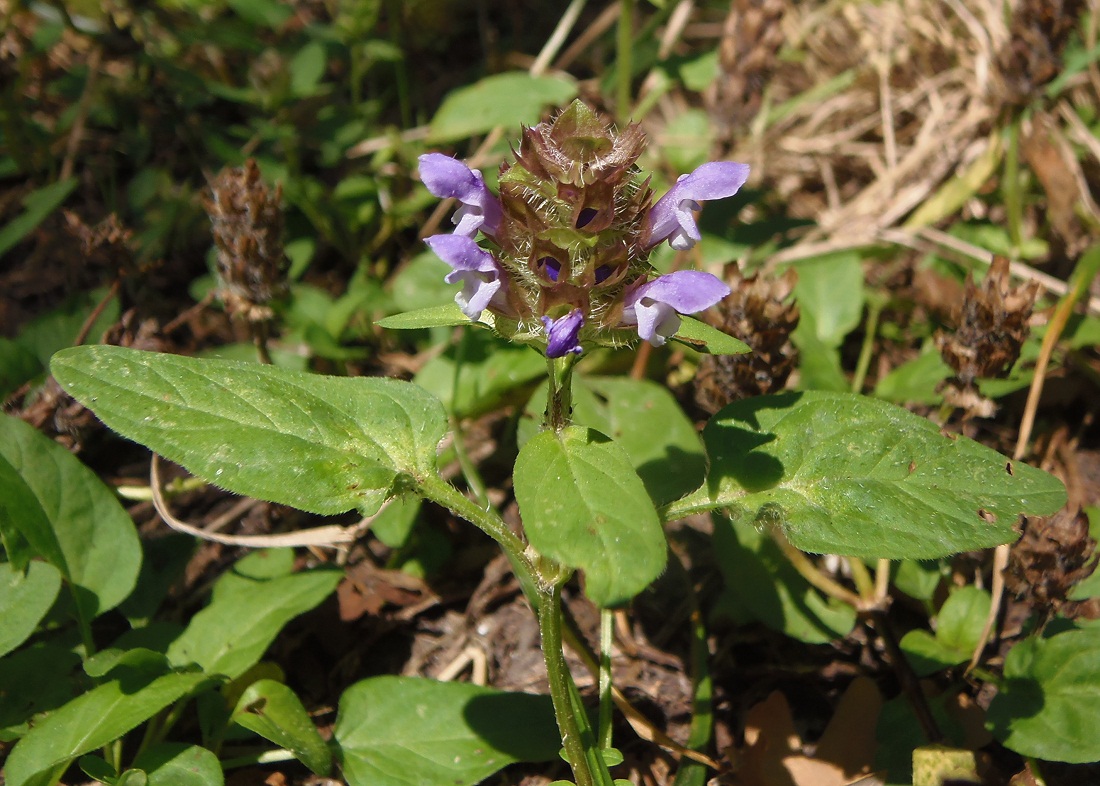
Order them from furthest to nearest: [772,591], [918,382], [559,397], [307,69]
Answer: [307,69], [918,382], [772,591], [559,397]

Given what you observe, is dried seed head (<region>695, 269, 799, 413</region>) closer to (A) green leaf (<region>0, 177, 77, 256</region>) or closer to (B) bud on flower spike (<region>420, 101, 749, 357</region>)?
(B) bud on flower spike (<region>420, 101, 749, 357</region>)

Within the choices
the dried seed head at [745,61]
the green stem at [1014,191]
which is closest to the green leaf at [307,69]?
the dried seed head at [745,61]

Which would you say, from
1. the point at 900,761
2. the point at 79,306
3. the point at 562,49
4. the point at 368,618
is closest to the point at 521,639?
the point at 368,618

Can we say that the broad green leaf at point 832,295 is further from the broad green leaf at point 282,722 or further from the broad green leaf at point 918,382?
the broad green leaf at point 282,722

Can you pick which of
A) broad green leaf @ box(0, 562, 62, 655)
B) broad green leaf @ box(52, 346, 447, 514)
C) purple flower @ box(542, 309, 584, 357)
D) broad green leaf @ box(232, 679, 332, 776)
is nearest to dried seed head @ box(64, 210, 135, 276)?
broad green leaf @ box(0, 562, 62, 655)

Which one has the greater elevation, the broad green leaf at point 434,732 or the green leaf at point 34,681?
the broad green leaf at point 434,732

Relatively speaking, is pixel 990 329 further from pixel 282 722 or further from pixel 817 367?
pixel 282 722

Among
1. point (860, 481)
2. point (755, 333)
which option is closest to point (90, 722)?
point (860, 481)
